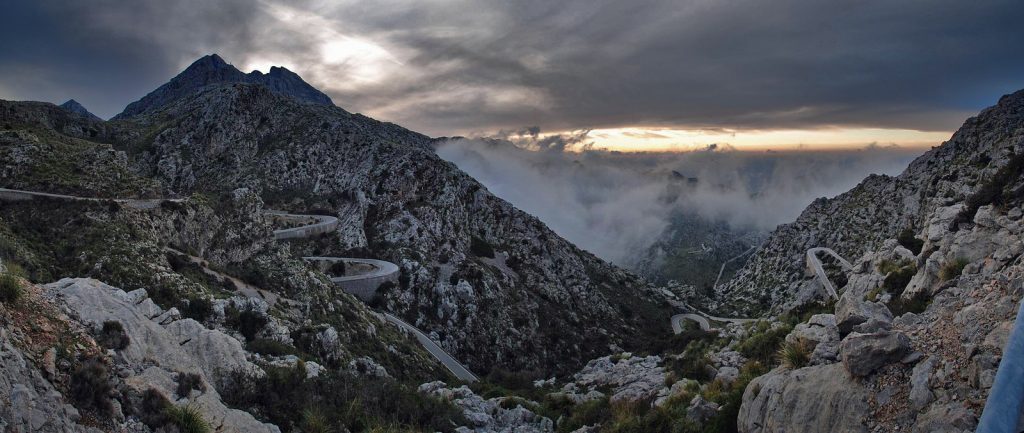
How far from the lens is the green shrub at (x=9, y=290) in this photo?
32.0 feet

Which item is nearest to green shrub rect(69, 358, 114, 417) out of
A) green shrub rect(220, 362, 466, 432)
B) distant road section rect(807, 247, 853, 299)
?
green shrub rect(220, 362, 466, 432)

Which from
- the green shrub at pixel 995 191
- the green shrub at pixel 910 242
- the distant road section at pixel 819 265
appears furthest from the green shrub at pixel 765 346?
the distant road section at pixel 819 265

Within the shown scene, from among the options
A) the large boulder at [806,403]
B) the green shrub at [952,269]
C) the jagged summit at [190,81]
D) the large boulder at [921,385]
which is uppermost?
the jagged summit at [190,81]

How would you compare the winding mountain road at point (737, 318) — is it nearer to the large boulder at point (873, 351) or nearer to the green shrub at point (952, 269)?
the green shrub at point (952, 269)

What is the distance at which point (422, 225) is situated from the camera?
231ft

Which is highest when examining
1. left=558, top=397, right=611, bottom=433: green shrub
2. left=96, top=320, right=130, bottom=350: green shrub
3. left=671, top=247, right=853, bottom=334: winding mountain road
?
left=96, top=320, right=130, bottom=350: green shrub

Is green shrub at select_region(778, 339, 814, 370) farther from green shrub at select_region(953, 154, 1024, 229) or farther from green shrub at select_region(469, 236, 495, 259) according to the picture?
green shrub at select_region(469, 236, 495, 259)

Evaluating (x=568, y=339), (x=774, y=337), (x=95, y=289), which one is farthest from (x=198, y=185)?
(x=774, y=337)

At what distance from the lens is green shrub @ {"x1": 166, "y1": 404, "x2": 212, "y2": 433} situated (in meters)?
9.91

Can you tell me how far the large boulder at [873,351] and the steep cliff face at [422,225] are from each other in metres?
43.7

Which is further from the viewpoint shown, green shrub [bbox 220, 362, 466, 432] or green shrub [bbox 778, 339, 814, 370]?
green shrub [bbox 220, 362, 466, 432]

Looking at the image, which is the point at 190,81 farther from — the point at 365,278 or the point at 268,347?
the point at 268,347

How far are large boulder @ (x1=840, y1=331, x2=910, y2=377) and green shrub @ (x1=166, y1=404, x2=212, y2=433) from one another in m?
12.8

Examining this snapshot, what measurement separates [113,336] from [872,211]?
10084 cm
